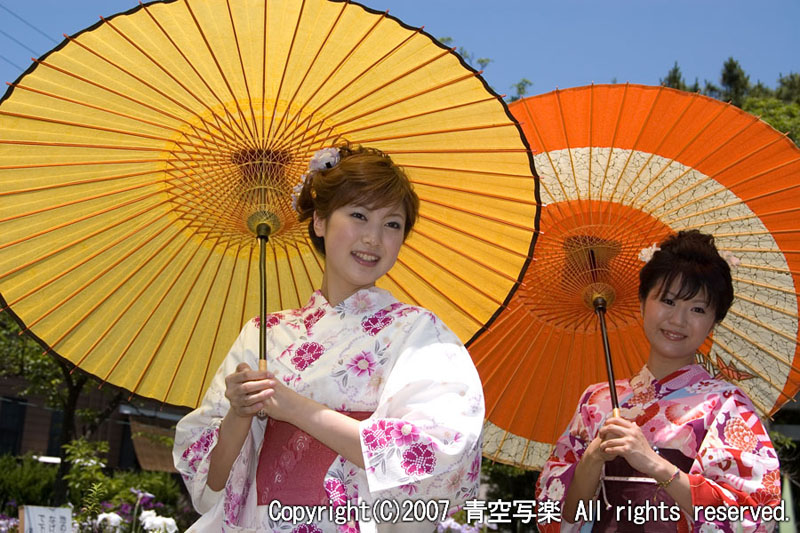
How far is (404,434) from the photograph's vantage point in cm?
208

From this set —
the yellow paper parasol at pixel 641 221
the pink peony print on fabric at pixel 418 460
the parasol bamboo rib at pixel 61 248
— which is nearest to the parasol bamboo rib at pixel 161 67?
the parasol bamboo rib at pixel 61 248

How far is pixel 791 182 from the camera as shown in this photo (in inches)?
128

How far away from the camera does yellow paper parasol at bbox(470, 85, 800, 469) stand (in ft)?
10.8

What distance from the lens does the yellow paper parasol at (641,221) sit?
328cm

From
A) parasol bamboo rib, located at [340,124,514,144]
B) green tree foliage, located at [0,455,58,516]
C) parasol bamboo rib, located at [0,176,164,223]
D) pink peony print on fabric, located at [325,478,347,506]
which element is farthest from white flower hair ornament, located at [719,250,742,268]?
green tree foliage, located at [0,455,58,516]

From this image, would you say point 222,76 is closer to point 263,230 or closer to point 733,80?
point 263,230

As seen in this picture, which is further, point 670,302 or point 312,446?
point 670,302

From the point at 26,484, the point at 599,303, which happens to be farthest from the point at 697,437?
the point at 26,484

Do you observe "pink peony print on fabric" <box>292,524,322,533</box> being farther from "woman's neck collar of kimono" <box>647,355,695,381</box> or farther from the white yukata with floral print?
"woman's neck collar of kimono" <box>647,355,695,381</box>

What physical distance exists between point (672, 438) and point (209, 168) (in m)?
1.87

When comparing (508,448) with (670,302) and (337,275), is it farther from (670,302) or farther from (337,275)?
(337,275)

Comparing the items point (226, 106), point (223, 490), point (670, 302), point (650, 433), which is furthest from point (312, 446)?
point (670, 302)

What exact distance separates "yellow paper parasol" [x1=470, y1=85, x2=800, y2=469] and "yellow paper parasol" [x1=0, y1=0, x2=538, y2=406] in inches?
26.9

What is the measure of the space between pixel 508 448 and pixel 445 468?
1.76 m
